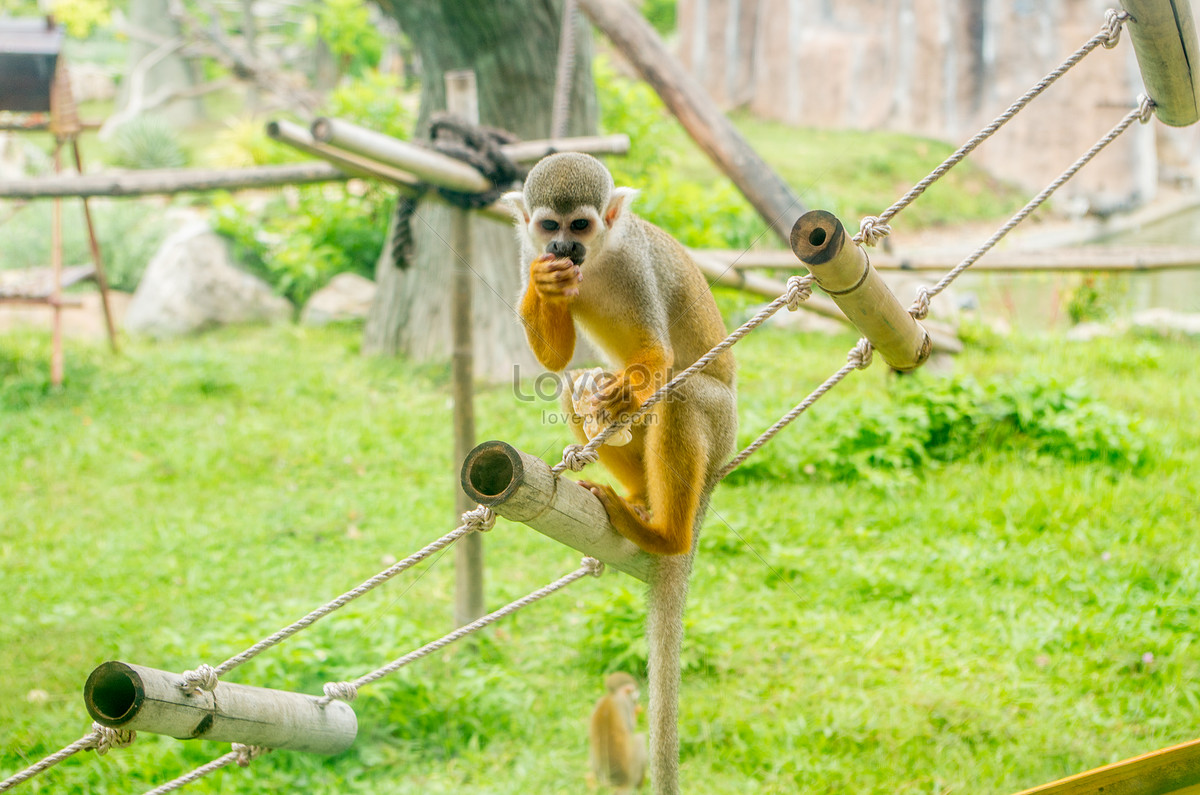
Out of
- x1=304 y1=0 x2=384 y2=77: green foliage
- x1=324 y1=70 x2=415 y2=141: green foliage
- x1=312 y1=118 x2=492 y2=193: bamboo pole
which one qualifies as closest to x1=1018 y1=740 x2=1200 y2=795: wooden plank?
x1=312 y1=118 x2=492 y2=193: bamboo pole

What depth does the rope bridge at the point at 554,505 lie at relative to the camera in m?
→ 1.54

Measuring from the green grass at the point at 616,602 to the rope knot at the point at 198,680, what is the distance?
113 cm

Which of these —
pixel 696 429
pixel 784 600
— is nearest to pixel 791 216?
pixel 784 600

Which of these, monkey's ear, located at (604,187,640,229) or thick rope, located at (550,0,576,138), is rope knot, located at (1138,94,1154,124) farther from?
thick rope, located at (550,0,576,138)

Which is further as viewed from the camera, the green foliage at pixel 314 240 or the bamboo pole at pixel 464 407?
the green foliage at pixel 314 240

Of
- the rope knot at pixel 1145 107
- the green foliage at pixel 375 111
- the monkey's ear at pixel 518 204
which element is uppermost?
the green foliage at pixel 375 111

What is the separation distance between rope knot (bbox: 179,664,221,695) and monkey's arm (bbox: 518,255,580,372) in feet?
3.45

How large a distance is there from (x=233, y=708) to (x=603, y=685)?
70.3 inches

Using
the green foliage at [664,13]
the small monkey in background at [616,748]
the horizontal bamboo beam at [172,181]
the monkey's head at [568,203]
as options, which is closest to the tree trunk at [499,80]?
the horizontal bamboo beam at [172,181]

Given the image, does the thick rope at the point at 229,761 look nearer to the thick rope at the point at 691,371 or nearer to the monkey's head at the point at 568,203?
the thick rope at the point at 691,371

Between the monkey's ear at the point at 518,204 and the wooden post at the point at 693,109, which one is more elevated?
the wooden post at the point at 693,109

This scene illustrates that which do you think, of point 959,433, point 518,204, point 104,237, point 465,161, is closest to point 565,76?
point 465,161

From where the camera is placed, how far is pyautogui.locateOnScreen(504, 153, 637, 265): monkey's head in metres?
2.11

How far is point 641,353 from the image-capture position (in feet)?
7.39
